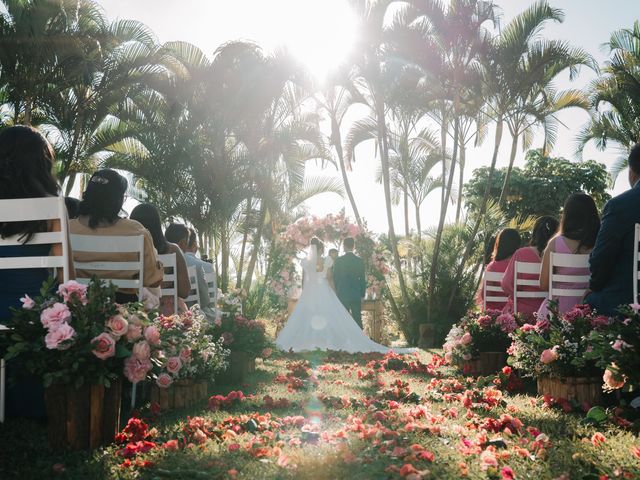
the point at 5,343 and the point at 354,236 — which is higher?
the point at 354,236

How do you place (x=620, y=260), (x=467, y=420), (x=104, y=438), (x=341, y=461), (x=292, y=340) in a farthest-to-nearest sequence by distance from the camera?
(x=292, y=340)
(x=620, y=260)
(x=467, y=420)
(x=104, y=438)
(x=341, y=461)

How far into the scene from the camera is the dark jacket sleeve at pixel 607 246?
14.2 ft

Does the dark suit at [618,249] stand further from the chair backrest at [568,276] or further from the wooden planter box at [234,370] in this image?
the wooden planter box at [234,370]

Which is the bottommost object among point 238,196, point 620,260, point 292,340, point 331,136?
point 292,340

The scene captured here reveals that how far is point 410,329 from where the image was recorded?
515 inches

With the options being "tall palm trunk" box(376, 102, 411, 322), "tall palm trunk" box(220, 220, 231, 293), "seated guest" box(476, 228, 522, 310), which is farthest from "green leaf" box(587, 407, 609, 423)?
"tall palm trunk" box(220, 220, 231, 293)

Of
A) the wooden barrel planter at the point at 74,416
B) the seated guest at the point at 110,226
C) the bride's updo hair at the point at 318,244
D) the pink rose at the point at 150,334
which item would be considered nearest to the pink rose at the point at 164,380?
the seated guest at the point at 110,226

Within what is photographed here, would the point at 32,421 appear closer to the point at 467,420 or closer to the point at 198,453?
the point at 198,453

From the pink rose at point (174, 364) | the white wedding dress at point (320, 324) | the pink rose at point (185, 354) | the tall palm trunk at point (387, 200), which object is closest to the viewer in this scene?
the pink rose at point (174, 364)

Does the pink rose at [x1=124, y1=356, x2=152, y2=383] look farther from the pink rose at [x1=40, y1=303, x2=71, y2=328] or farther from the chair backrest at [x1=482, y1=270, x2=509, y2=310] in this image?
the chair backrest at [x1=482, y1=270, x2=509, y2=310]

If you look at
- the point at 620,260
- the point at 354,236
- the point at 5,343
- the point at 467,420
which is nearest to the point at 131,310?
the point at 5,343

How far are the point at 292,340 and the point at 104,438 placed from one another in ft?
26.3

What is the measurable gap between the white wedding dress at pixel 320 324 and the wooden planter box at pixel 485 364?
4.46 metres

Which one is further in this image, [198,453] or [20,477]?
[198,453]
